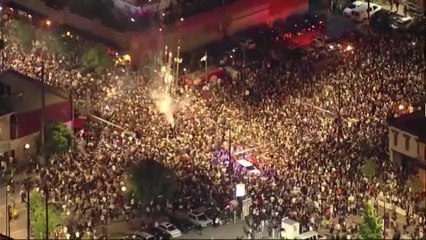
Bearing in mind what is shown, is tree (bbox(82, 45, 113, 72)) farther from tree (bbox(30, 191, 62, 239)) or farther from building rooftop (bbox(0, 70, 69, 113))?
tree (bbox(30, 191, 62, 239))

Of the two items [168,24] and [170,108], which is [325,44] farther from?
[170,108]

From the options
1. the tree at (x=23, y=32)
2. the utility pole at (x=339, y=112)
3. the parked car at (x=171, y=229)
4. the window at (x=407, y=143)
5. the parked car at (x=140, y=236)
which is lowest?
the parked car at (x=140, y=236)

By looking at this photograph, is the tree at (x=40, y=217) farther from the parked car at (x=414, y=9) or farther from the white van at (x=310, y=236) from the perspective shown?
the parked car at (x=414, y=9)

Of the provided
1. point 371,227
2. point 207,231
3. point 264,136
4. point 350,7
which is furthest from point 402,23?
point 371,227

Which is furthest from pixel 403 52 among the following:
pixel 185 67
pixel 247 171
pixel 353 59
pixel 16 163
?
pixel 16 163

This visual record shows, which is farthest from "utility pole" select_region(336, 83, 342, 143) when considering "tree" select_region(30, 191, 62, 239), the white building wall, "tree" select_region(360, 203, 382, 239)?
"tree" select_region(30, 191, 62, 239)

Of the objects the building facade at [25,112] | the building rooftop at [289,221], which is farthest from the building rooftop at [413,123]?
the building facade at [25,112]
